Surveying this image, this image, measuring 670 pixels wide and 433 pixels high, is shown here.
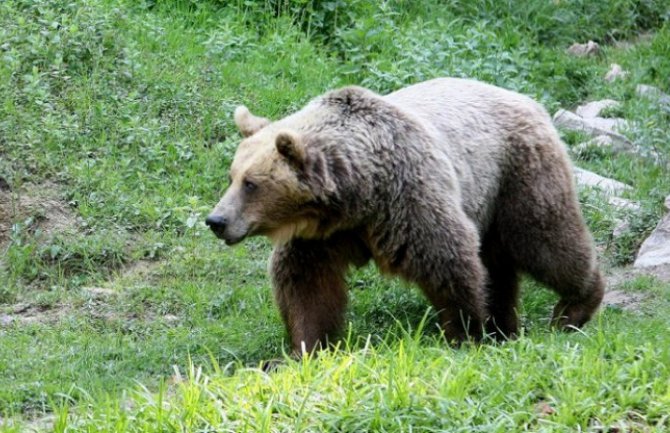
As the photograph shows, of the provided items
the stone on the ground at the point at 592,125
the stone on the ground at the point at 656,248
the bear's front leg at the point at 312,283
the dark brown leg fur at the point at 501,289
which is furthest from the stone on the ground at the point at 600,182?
the bear's front leg at the point at 312,283

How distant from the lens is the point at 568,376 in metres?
5.53

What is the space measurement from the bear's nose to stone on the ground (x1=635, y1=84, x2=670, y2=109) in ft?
20.1

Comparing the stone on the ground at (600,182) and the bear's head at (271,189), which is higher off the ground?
the bear's head at (271,189)

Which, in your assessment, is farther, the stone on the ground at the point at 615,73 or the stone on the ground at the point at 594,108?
the stone on the ground at the point at 615,73

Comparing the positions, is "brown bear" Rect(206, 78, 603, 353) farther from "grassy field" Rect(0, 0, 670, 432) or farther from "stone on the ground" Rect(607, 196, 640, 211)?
"stone on the ground" Rect(607, 196, 640, 211)

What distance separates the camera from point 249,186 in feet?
22.8

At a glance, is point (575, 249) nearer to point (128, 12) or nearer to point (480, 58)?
A: point (480, 58)

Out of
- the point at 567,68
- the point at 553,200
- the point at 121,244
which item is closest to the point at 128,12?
the point at 121,244

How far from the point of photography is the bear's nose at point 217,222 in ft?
22.2

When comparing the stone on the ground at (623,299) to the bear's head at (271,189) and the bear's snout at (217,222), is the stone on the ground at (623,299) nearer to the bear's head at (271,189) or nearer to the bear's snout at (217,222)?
the bear's head at (271,189)

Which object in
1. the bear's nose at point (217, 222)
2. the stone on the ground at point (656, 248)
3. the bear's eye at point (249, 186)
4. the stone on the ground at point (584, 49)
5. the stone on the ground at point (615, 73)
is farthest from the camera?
the stone on the ground at point (584, 49)

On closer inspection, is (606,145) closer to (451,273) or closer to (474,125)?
(474,125)

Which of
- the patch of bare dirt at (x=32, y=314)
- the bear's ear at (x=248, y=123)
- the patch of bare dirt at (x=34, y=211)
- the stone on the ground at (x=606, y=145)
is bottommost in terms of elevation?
the patch of bare dirt at (x=32, y=314)

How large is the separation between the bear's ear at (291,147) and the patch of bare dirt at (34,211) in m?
2.85
